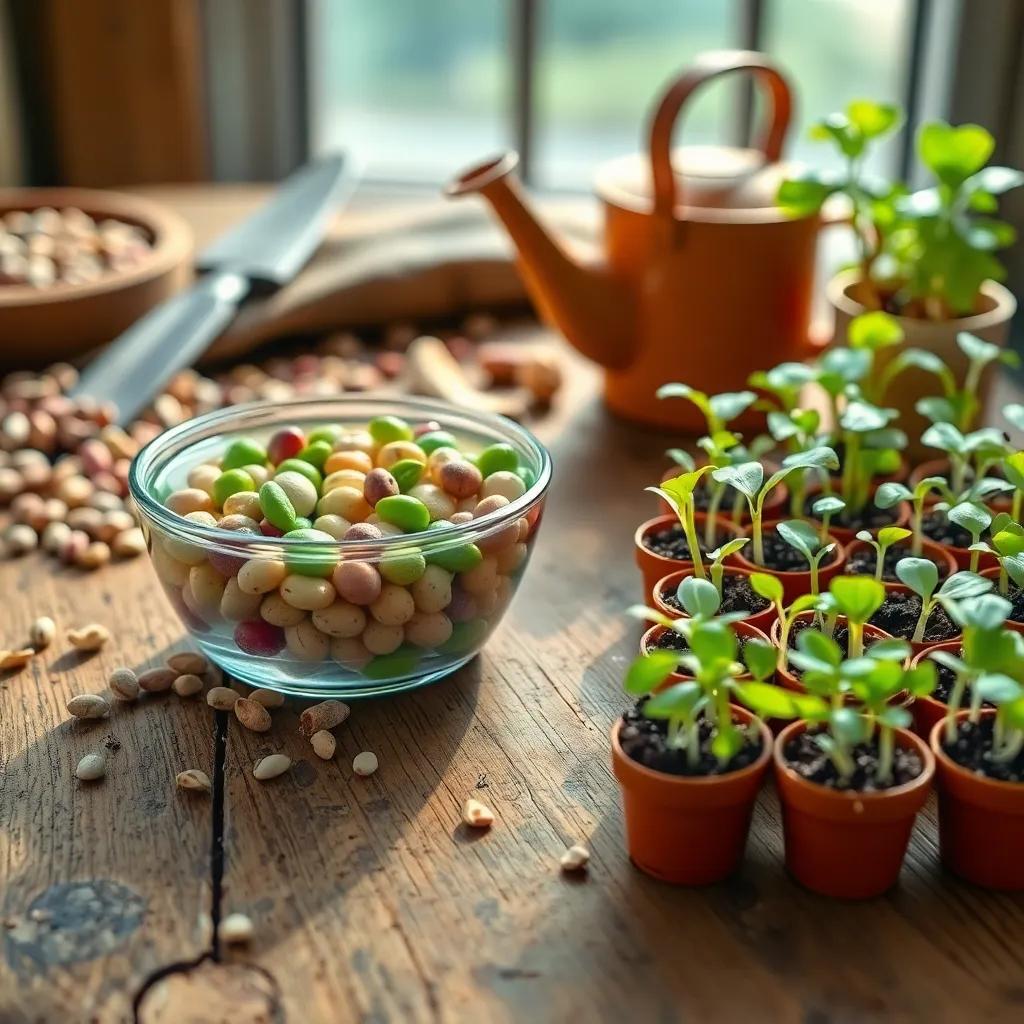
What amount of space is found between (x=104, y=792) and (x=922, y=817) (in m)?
0.41

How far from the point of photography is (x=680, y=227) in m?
1.04

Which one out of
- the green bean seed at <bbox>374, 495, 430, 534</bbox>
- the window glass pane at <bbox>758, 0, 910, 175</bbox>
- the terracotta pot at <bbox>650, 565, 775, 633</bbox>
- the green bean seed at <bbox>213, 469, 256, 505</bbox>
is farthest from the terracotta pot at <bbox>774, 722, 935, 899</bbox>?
the window glass pane at <bbox>758, 0, 910, 175</bbox>

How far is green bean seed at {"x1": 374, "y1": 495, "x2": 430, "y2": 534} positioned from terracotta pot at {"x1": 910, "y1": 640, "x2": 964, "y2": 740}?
0.26 m

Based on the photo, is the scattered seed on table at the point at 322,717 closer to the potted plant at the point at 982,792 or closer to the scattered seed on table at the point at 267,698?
the scattered seed on table at the point at 267,698

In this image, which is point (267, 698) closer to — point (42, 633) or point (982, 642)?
point (42, 633)

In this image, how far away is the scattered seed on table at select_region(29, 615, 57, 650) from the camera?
0.82m

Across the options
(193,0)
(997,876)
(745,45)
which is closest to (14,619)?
(997,876)

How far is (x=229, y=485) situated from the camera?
754 millimetres

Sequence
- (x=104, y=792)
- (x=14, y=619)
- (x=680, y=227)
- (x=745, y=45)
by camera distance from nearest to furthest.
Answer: (x=104, y=792) → (x=14, y=619) → (x=680, y=227) → (x=745, y=45)

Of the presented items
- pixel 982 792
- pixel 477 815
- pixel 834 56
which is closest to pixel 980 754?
pixel 982 792

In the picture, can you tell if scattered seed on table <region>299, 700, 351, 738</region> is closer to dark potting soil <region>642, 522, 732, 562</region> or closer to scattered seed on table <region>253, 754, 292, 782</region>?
scattered seed on table <region>253, 754, 292, 782</region>

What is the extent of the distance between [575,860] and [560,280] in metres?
0.56

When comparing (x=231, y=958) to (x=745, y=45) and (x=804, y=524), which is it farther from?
(x=745, y=45)

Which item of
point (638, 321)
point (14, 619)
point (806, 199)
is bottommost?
point (14, 619)
